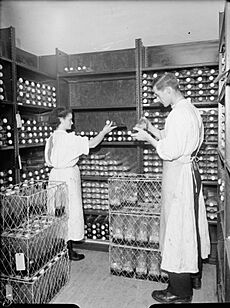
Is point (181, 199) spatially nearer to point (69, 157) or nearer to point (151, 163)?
point (151, 163)

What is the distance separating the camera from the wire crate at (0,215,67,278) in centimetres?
188

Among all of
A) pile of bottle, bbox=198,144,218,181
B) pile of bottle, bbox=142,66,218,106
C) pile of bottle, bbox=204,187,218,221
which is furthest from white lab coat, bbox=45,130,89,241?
pile of bottle, bbox=204,187,218,221

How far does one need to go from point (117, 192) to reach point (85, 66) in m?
1.54

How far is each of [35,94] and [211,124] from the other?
5.27ft

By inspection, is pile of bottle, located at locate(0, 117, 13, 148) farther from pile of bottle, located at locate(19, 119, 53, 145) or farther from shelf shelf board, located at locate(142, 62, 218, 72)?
shelf shelf board, located at locate(142, 62, 218, 72)

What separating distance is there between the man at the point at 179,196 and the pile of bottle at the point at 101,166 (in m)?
0.97

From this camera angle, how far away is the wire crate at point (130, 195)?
8.41 feet

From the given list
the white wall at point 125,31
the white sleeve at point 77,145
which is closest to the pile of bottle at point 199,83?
the white wall at point 125,31

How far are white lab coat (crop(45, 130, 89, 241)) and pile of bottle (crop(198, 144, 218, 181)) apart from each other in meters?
1.02

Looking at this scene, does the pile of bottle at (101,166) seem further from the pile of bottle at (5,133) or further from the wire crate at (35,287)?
the wire crate at (35,287)

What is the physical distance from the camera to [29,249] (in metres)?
1.90

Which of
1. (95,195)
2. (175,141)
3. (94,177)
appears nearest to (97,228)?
(95,195)

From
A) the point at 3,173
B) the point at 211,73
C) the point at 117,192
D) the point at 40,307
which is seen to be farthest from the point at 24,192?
the point at 211,73

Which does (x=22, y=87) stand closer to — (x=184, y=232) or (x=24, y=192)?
(x=24, y=192)
